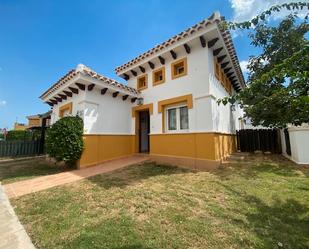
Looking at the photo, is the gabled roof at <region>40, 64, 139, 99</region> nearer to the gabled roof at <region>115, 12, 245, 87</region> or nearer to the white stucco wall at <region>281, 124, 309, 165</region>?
the gabled roof at <region>115, 12, 245, 87</region>

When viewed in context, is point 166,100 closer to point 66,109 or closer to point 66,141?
point 66,141

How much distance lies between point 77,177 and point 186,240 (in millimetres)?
5465

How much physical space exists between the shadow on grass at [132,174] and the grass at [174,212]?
0.04 metres

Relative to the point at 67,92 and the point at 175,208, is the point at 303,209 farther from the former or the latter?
the point at 67,92

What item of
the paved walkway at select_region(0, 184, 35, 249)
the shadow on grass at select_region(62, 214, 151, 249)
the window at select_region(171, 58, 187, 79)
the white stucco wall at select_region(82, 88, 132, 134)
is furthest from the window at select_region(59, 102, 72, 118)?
the shadow on grass at select_region(62, 214, 151, 249)

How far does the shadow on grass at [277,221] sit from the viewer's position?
2809 millimetres

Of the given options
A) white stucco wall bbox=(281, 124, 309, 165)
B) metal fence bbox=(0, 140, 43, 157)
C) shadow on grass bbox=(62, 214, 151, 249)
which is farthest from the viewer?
metal fence bbox=(0, 140, 43, 157)

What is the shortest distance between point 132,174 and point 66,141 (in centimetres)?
366

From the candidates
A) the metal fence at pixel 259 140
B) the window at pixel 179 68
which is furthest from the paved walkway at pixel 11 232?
the metal fence at pixel 259 140

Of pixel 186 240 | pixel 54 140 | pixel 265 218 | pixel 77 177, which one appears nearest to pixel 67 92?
pixel 54 140

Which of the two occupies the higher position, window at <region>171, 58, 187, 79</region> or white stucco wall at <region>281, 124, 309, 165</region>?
window at <region>171, 58, 187, 79</region>

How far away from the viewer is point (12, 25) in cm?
905

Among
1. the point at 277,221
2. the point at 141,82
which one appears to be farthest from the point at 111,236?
the point at 141,82

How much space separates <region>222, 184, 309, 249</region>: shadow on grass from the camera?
2.81 metres
